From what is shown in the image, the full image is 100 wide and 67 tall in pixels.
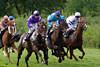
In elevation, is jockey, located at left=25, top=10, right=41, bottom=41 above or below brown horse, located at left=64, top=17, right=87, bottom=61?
above

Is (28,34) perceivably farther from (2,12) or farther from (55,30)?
(2,12)

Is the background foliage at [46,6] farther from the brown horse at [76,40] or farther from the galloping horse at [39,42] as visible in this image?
the galloping horse at [39,42]

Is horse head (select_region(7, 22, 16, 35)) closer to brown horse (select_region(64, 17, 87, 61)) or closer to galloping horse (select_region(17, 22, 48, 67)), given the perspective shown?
galloping horse (select_region(17, 22, 48, 67))

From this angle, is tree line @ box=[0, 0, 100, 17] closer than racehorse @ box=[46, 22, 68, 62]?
No

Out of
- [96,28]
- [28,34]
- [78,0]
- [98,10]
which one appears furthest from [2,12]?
[28,34]

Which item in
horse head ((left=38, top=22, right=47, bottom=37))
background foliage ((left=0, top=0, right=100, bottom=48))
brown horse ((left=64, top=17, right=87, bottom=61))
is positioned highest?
background foliage ((left=0, top=0, right=100, bottom=48))

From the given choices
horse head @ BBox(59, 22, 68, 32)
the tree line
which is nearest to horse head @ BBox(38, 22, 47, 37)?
horse head @ BBox(59, 22, 68, 32)

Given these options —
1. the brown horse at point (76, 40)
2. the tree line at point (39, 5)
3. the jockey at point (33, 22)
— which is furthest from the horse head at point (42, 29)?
the tree line at point (39, 5)

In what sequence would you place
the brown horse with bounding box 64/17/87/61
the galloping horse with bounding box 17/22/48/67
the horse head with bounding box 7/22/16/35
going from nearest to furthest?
1. the galloping horse with bounding box 17/22/48/67
2. the horse head with bounding box 7/22/16/35
3. the brown horse with bounding box 64/17/87/61

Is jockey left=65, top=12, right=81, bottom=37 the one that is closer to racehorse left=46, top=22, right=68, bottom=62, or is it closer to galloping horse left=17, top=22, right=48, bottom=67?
racehorse left=46, top=22, right=68, bottom=62

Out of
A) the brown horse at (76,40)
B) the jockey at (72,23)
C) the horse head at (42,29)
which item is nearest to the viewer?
the horse head at (42,29)

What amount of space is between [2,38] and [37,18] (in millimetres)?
2655

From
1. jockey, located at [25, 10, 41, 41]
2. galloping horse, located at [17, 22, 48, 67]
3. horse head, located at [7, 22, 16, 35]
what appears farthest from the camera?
horse head, located at [7, 22, 16, 35]

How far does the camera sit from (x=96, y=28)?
1067 inches
